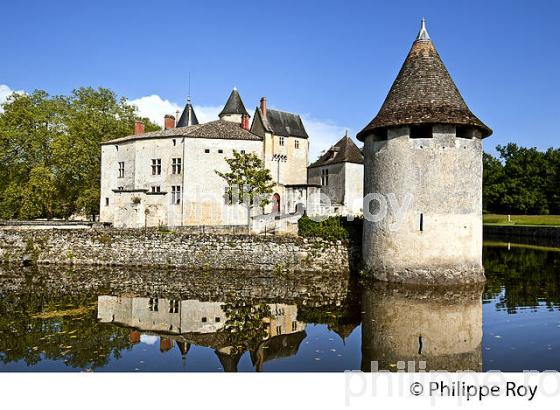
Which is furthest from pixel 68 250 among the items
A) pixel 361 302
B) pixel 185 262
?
pixel 361 302

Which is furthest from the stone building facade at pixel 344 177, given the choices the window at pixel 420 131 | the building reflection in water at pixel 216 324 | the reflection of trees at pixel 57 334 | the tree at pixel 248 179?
the reflection of trees at pixel 57 334

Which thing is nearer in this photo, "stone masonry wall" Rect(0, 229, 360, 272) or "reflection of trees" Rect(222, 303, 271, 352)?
"reflection of trees" Rect(222, 303, 271, 352)

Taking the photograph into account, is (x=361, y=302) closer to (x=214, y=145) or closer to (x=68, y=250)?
(x=68, y=250)

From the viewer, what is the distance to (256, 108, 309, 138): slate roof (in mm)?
31156

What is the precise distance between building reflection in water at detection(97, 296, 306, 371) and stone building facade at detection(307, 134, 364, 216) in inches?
706

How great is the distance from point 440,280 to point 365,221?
10.3ft

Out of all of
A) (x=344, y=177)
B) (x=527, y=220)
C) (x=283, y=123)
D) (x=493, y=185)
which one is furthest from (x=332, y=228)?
(x=493, y=185)

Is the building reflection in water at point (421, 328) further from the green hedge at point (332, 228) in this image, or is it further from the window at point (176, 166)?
the window at point (176, 166)

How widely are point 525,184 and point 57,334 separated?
2293 inches

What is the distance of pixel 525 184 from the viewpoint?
53.8 meters

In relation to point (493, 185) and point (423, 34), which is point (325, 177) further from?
point (493, 185)

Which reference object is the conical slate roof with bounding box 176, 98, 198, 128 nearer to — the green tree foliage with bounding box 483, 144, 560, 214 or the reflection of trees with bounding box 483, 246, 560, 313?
the reflection of trees with bounding box 483, 246, 560, 313

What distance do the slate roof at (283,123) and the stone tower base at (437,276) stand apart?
19.6 m

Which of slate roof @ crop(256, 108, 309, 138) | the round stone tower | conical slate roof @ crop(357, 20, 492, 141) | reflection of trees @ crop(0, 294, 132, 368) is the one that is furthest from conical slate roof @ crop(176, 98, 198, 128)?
reflection of trees @ crop(0, 294, 132, 368)
